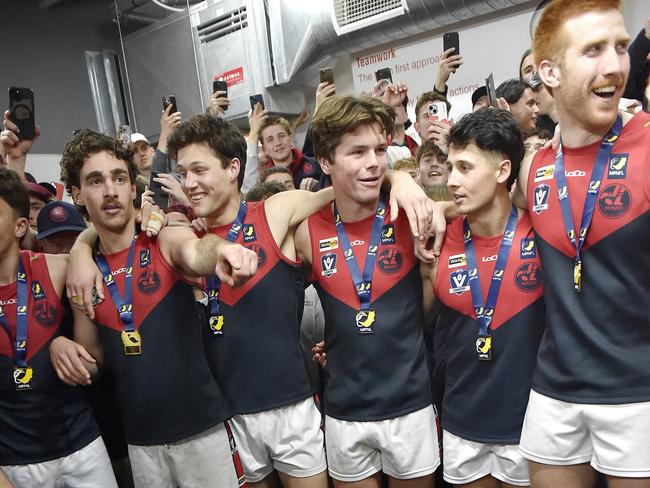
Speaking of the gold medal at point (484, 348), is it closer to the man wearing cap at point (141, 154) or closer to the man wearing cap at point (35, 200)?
the man wearing cap at point (35, 200)

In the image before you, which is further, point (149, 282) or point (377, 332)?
point (149, 282)

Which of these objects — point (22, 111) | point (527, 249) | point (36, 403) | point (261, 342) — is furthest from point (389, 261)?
point (22, 111)

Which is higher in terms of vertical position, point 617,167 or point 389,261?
point 617,167

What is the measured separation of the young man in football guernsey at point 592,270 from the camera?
180cm

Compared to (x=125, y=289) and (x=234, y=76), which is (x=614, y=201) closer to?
(x=125, y=289)

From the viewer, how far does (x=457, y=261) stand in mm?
2307

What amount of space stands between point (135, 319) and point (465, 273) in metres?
1.38

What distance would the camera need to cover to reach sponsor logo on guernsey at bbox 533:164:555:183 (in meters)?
2.04

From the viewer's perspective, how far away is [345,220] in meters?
2.50

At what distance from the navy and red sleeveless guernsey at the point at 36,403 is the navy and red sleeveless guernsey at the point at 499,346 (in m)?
1.64

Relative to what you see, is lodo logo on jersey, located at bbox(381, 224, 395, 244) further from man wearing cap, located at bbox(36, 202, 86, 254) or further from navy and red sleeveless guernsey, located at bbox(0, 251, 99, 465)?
man wearing cap, located at bbox(36, 202, 86, 254)

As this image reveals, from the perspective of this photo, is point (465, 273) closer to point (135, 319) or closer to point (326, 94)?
point (135, 319)

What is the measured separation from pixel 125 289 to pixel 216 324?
1.36 feet

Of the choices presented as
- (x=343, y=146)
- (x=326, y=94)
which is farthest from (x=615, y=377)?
(x=326, y=94)
